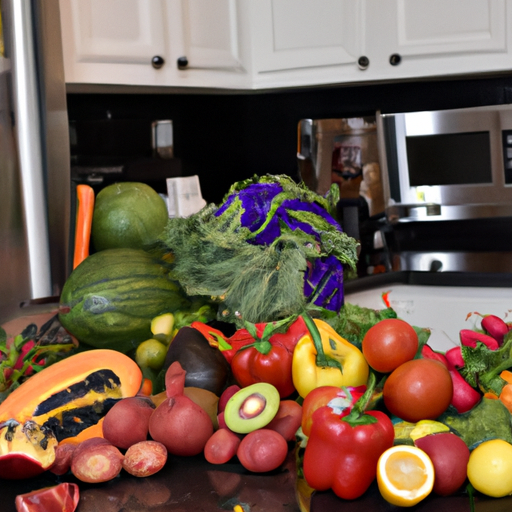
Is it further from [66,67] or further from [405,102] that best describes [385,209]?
[66,67]

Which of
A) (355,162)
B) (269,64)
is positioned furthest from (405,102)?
(269,64)

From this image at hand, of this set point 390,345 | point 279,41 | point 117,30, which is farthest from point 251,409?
point 279,41

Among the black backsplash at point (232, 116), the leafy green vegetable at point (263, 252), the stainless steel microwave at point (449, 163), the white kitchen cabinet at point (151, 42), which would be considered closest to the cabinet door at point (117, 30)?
the white kitchen cabinet at point (151, 42)

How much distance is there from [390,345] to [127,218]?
784mm

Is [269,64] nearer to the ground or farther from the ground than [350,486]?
farther from the ground

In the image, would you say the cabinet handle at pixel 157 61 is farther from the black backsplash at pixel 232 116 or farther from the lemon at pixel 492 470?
the lemon at pixel 492 470

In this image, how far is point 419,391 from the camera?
0.57 m

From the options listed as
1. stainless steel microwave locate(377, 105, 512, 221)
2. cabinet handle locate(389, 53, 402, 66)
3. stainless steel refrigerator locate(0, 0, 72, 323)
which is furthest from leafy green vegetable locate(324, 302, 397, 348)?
cabinet handle locate(389, 53, 402, 66)

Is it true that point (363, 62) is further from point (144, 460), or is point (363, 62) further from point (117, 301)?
point (144, 460)

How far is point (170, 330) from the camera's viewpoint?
0.92m

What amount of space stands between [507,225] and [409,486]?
1775 millimetres

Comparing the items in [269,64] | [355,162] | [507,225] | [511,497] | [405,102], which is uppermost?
[269,64]

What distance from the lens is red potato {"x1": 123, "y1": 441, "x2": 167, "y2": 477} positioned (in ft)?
1.91

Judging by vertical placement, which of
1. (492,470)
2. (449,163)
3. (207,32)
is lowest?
(492,470)
